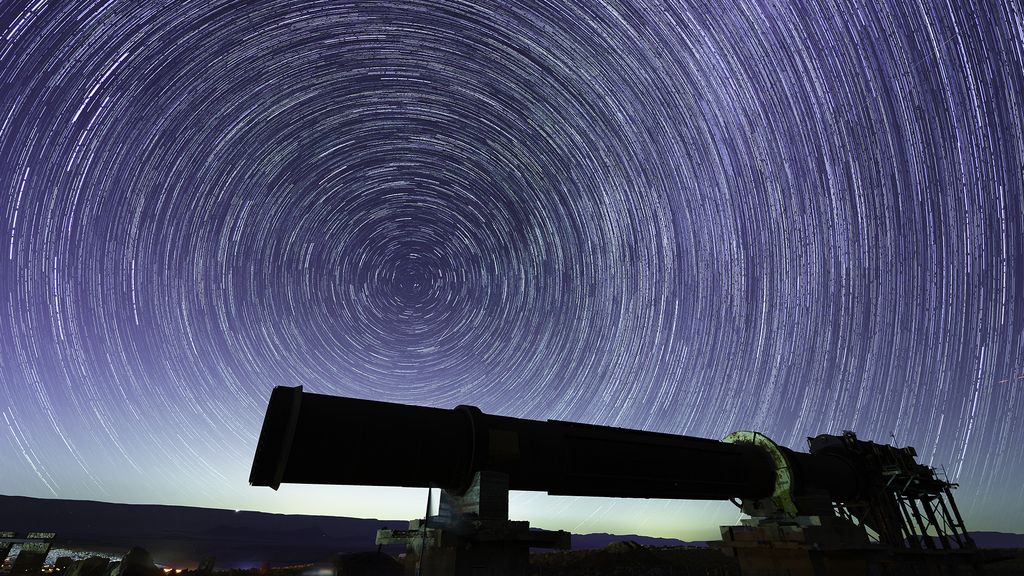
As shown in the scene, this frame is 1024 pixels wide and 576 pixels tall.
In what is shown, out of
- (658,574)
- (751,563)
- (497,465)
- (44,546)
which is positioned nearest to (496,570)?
(497,465)

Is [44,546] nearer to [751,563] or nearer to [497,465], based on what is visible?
[497,465]

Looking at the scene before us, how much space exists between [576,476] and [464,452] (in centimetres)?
327

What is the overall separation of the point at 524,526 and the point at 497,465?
4.25 feet

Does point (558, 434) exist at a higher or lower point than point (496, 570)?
higher

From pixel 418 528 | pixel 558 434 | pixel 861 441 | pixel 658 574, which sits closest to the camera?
pixel 418 528

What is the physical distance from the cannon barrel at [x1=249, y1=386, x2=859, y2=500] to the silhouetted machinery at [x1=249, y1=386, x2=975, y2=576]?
0.03m

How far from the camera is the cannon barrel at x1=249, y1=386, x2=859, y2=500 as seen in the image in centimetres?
868

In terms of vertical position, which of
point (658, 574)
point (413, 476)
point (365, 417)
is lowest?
point (658, 574)

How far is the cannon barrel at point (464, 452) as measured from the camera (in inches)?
342

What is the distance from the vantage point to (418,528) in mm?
10070

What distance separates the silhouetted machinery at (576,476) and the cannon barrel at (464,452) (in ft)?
0.08

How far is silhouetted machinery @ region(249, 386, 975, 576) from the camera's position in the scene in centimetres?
900

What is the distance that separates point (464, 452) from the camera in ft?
32.9

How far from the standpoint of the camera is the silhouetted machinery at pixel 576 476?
9.00 m
